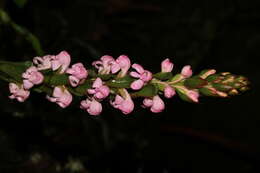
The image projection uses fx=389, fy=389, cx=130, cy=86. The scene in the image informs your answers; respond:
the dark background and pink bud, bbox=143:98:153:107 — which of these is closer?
pink bud, bbox=143:98:153:107

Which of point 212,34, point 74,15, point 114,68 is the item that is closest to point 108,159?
point 74,15

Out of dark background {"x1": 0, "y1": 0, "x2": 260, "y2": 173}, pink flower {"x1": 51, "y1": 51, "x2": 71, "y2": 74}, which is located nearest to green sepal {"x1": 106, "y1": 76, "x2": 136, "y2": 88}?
pink flower {"x1": 51, "y1": 51, "x2": 71, "y2": 74}

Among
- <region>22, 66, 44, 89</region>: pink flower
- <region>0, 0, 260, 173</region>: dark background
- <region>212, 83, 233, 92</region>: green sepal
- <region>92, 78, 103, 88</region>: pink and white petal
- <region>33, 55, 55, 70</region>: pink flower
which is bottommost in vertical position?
<region>0, 0, 260, 173</region>: dark background

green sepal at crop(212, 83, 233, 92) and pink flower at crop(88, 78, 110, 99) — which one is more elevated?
pink flower at crop(88, 78, 110, 99)

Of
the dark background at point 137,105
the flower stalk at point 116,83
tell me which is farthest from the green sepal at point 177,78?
the dark background at point 137,105

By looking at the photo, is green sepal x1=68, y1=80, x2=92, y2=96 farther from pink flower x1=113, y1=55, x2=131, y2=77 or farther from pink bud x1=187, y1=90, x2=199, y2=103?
pink bud x1=187, y1=90, x2=199, y2=103

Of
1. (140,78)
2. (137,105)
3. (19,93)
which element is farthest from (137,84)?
(137,105)

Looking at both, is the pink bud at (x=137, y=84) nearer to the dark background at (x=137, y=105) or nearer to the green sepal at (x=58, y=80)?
the green sepal at (x=58, y=80)
